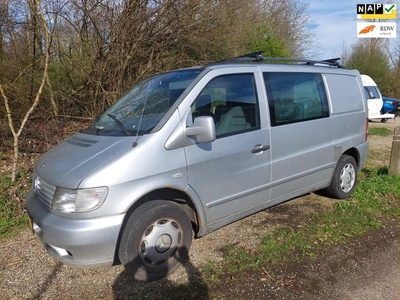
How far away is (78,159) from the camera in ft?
8.76

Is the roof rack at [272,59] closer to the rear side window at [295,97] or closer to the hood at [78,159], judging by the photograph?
the rear side window at [295,97]

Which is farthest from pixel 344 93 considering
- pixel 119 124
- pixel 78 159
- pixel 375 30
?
pixel 375 30

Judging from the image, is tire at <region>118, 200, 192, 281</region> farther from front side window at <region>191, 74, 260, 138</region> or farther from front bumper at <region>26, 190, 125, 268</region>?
front side window at <region>191, 74, 260, 138</region>

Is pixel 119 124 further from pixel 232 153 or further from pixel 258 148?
pixel 258 148

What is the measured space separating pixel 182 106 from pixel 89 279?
1.81 meters

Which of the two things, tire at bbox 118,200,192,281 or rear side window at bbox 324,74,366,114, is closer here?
tire at bbox 118,200,192,281

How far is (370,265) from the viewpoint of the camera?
2939 mm

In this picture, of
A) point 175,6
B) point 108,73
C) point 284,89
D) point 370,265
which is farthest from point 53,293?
point 175,6

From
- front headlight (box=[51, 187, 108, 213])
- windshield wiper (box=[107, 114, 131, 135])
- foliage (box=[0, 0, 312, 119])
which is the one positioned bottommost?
front headlight (box=[51, 187, 108, 213])

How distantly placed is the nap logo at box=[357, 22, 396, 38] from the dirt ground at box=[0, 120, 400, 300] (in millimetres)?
14616

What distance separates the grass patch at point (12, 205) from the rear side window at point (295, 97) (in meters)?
3.43

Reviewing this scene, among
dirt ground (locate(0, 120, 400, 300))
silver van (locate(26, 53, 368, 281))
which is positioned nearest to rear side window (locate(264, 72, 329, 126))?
silver van (locate(26, 53, 368, 281))

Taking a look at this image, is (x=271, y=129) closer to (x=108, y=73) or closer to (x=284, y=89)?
(x=284, y=89)

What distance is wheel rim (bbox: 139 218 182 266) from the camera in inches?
106
